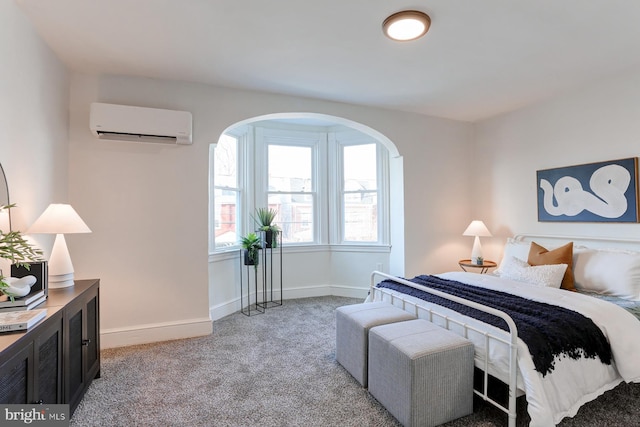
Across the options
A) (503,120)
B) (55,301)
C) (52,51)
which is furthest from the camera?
(503,120)

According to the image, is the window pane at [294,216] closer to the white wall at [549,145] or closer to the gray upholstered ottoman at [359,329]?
the gray upholstered ottoman at [359,329]

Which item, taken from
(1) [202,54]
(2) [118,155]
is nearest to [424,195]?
(1) [202,54]

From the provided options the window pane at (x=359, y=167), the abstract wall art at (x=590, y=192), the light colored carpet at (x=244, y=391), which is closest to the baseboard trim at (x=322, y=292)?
the light colored carpet at (x=244, y=391)

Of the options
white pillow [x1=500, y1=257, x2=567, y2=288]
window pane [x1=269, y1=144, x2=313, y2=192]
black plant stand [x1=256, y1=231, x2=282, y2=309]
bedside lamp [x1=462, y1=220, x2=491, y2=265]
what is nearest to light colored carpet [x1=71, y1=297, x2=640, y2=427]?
white pillow [x1=500, y1=257, x2=567, y2=288]

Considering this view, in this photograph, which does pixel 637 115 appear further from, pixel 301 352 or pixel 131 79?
pixel 131 79

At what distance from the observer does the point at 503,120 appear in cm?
406

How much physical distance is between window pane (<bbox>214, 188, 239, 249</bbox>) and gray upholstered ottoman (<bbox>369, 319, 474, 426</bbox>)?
2.60 m

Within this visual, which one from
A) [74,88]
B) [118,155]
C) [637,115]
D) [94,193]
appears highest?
[74,88]

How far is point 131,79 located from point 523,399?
4075 mm

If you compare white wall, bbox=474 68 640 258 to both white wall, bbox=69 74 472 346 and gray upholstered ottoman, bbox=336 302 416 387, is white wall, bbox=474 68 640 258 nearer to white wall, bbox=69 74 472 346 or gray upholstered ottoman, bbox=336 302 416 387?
gray upholstered ottoman, bbox=336 302 416 387

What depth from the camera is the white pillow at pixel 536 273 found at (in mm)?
2752

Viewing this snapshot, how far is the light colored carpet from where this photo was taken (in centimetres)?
189

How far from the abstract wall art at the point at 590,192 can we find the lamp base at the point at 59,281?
4525mm

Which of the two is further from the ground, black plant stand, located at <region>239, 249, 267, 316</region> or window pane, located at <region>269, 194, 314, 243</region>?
window pane, located at <region>269, 194, 314, 243</region>
